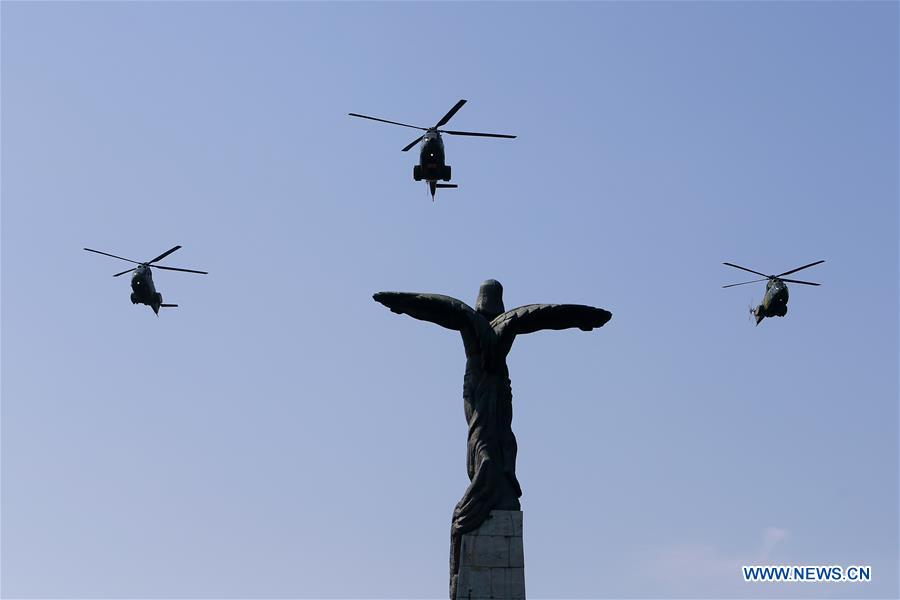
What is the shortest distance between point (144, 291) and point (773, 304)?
77.6 feet

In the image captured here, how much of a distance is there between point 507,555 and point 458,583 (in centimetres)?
109

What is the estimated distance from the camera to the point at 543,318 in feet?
105

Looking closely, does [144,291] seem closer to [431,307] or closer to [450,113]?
→ [450,113]

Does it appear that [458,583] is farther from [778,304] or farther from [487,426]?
[778,304]

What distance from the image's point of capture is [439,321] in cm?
3191

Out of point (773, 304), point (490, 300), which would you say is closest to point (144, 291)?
point (773, 304)

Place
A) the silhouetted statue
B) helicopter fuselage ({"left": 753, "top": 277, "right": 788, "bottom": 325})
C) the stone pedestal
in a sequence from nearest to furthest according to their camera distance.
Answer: the stone pedestal, the silhouetted statue, helicopter fuselage ({"left": 753, "top": 277, "right": 788, "bottom": 325})

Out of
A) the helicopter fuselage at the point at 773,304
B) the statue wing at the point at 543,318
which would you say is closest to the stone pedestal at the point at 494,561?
the statue wing at the point at 543,318

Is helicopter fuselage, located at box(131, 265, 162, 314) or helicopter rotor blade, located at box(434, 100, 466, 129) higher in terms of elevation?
helicopter rotor blade, located at box(434, 100, 466, 129)

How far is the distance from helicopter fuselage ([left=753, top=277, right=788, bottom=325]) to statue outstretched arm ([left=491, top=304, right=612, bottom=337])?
91.9 feet

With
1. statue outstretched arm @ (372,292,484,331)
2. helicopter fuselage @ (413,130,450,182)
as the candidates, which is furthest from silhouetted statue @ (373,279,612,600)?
helicopter fuselage @ (413,130,450,182)

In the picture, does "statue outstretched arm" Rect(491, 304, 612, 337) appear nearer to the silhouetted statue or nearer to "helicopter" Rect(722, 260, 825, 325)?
the silhouetted statue

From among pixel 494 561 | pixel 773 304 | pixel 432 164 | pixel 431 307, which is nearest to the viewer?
pixel 494 561

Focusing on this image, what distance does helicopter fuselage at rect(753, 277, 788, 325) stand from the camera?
59.0 metres
